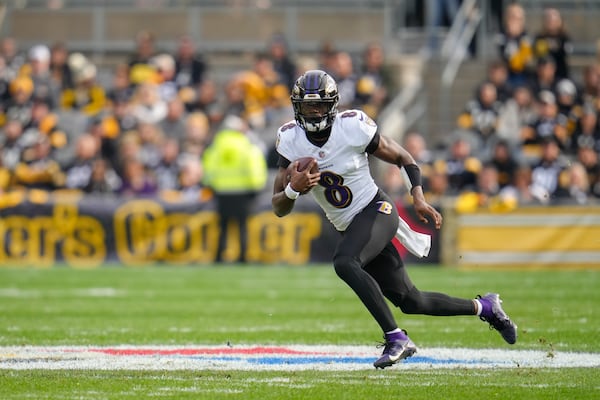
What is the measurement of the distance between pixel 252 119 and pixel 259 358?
10965 mm

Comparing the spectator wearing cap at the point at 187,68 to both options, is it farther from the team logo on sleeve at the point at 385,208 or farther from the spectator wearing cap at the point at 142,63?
the team logo on sleeve at the point at 385,208

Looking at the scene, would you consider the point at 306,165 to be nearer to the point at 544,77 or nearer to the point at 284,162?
the point at 284,162

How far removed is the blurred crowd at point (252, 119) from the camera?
56.5 feet

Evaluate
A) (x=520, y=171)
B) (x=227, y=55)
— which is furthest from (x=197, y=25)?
(x=520, y=171)

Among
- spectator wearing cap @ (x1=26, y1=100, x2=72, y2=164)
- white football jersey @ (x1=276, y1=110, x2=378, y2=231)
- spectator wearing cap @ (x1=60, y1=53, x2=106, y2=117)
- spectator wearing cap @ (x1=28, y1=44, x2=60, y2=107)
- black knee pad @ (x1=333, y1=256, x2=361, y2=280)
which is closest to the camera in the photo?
black knee pad @ (x1=333, y1=256, x2=361, y2=280)

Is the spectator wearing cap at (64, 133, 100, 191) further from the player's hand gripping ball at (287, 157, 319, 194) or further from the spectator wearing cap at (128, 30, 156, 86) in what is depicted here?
the player's hand gripping ball at (287, 157, 319, 194)

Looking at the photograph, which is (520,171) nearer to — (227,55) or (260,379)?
(227,55)

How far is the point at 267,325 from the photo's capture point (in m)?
10.1

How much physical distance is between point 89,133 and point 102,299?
6901 mm

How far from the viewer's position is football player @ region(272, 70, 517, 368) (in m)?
7.21

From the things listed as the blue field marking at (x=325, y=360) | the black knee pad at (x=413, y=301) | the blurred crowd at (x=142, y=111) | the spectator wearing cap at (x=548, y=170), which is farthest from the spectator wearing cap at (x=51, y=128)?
the black knee pad at (x=413, y=301)

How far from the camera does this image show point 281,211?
7484 millimetres

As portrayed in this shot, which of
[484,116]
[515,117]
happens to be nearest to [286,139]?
[484,116]

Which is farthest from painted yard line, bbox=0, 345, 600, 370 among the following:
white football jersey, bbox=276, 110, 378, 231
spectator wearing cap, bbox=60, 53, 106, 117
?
spectator wearing cap, bbox=60, 53, 106, 117
